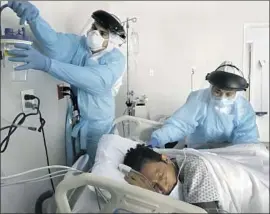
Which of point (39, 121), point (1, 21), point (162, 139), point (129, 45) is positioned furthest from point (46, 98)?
point (129, 45)

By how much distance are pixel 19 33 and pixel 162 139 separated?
975mm

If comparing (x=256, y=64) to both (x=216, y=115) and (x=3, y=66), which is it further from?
(x=3, y=66)

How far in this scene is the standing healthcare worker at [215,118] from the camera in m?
1.59

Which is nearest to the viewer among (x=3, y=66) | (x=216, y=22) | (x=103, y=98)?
(x=3, y=66)

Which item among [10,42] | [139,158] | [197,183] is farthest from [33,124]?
[197,183]

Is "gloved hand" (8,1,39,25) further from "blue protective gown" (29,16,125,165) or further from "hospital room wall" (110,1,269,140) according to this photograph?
"hospital room wall" (110,1,269,140)

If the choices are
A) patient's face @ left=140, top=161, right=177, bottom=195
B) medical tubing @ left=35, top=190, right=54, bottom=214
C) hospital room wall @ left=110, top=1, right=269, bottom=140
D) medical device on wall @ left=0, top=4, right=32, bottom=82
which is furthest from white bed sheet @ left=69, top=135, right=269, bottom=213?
hospital room wall @ left=110, top=1, right=269, bottom=140

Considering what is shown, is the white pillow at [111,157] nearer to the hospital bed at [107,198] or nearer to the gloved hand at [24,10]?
the hospital bed at [107,198]

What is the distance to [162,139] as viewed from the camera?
166 cm

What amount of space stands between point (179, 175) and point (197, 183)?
0.43ft

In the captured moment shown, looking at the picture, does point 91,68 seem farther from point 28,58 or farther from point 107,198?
point 107,198

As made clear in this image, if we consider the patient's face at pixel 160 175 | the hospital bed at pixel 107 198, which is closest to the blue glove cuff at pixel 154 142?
the patient's face at pixel 160 175

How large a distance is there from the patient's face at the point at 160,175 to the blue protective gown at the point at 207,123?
0.47 meters

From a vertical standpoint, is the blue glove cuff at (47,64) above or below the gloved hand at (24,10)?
below
